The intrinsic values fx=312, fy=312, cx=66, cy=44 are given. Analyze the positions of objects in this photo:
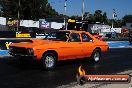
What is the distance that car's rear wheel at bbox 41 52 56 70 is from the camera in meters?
11.6

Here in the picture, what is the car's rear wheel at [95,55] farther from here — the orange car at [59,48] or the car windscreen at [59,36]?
the car windscreen at [59,36]

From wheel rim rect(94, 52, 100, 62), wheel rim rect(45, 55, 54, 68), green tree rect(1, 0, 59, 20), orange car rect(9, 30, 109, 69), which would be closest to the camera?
orange car rect(9, 30, 109, 69)

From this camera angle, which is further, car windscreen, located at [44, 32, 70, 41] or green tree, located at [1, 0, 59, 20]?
green tree, located at [1, 0, 59, 20]

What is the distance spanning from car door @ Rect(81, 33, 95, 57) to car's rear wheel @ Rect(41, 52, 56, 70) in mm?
2041

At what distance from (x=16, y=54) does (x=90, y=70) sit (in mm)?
2938

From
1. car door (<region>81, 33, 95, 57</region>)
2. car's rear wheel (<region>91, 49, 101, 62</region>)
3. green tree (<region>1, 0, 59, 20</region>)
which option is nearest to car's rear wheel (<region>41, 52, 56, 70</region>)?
car door (<region>81, 33, 95, 57</region>)

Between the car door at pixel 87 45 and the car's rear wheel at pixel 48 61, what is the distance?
2.04 m

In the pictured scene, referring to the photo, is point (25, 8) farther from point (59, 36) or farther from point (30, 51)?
point (30, 51)

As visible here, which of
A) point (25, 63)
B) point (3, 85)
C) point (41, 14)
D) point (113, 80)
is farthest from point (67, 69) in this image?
point (41, 14)

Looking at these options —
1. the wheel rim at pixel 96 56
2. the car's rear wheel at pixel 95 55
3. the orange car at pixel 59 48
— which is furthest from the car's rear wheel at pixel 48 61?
the wheel rim at pixel 96 56

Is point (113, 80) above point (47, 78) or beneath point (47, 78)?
above

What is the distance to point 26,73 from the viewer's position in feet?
35.8

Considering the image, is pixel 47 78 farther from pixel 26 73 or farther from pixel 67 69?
pixel 67 69

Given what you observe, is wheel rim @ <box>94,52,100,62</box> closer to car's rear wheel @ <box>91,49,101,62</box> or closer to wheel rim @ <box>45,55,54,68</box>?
car's rear wheel @ <box>91,49,101,62</box>
